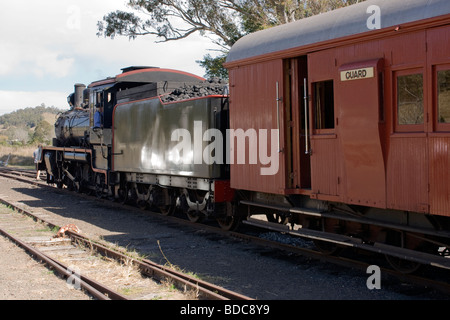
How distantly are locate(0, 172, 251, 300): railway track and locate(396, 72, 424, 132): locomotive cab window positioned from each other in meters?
2.69

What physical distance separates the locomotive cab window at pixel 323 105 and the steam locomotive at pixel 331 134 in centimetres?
1

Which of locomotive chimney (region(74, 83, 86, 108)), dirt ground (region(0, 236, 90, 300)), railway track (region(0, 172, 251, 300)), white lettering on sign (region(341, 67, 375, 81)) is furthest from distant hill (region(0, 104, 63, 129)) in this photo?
white lettering on sign (region(341, 67, 375, 81))

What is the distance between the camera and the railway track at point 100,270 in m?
5.76

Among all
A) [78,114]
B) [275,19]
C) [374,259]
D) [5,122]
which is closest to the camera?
[374,259]

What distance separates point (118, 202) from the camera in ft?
48.9

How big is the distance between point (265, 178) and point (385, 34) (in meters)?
2.94

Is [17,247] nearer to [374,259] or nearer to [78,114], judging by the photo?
[374,259]

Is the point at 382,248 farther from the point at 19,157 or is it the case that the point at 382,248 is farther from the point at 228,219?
the point at 19,157

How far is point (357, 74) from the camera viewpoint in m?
6.11

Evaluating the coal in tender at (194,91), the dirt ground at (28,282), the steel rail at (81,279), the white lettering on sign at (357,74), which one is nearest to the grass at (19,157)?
the coal in tender at (194,91)

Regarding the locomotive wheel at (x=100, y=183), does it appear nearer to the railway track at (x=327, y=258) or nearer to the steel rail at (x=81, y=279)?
the railway track at (x=327, y=258)

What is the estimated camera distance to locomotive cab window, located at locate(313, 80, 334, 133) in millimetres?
6781

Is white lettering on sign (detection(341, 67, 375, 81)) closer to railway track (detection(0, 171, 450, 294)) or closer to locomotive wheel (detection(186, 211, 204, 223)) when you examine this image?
railway track (detection(0, 171, 450, 294))

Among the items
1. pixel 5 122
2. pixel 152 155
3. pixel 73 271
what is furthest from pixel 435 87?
pixel 5 122
